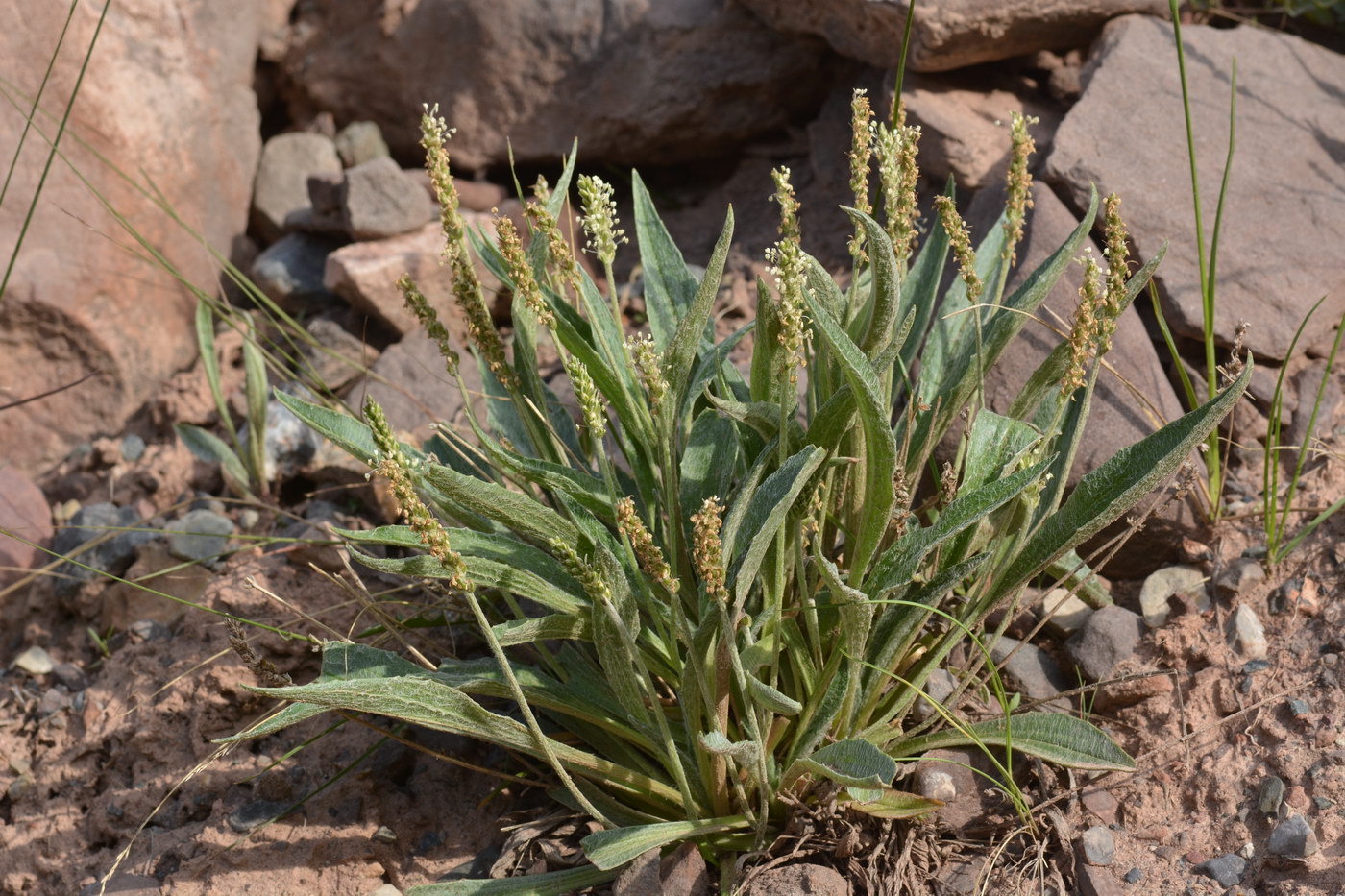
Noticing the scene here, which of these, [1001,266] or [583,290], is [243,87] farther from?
[1001,266]

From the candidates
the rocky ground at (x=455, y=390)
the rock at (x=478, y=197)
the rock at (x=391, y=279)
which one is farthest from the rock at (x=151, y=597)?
the rock at (x=478, y=197)

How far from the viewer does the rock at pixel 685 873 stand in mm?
1571

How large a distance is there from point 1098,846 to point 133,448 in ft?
7.96

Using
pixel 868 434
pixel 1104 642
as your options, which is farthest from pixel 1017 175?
pixel 1104 642

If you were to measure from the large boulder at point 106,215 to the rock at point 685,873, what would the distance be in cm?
212

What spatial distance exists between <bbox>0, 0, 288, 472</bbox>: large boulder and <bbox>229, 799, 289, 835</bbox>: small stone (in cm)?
147

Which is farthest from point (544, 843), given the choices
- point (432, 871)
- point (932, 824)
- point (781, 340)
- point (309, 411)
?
point (781, 340)

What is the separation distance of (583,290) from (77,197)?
197cm

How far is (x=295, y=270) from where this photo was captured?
3238 mm

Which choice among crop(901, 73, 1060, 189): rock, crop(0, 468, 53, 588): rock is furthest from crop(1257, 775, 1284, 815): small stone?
crop(0, 468, 53, 588): rock

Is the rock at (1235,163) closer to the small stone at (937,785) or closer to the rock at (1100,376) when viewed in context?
the rock at (1100,376)

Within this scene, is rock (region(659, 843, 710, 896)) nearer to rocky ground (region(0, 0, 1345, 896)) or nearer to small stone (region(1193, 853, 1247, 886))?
rocky ground (region(0, 0, 1345, 896))

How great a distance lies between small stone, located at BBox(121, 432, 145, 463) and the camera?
2.91m

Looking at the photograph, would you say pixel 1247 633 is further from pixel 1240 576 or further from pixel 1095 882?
pixel 1095 882
